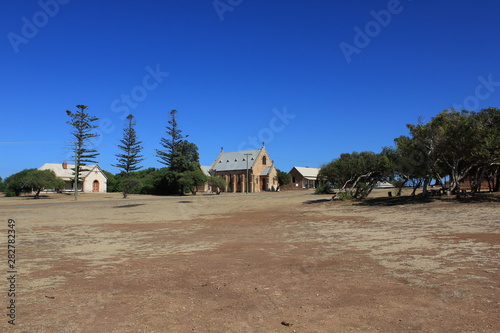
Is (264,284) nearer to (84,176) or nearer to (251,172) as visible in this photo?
(84,176)

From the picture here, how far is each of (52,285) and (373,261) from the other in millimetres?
6758

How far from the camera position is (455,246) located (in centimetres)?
1001

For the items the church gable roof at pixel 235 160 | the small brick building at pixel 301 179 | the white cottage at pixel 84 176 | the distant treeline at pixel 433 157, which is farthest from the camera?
the small brick building at pixel 301 179

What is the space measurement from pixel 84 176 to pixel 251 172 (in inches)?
1403

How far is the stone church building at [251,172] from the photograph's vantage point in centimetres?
8681

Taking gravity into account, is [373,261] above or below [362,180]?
below

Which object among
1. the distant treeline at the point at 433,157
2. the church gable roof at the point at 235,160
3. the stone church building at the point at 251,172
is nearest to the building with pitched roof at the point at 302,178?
the stone church building at the point at 251,172

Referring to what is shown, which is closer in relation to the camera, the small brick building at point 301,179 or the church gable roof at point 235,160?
the church gable roof at point 235,160

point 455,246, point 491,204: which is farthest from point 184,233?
point 491,204

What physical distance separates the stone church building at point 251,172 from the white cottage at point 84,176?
28542 millimetres

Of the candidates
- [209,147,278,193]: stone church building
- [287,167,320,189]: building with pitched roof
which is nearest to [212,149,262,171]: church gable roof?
[209,147,278,193]: stone church building

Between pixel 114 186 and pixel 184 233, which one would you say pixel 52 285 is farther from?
pixel 114 186

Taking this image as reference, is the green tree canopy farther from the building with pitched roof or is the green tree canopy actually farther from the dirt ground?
the building with pitched roof

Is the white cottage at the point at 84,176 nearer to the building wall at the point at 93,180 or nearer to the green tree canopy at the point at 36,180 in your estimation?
the building wall at the point at 93,180
